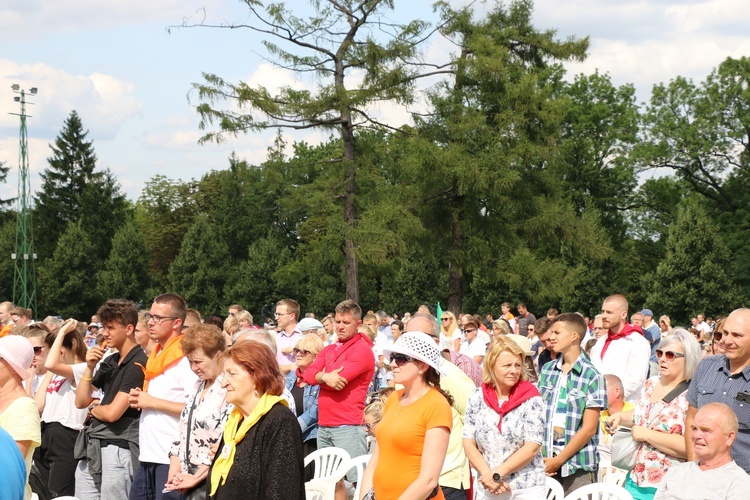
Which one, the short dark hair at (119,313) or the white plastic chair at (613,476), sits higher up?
the short dark hair at (119,313)

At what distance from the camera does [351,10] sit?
1185 inches

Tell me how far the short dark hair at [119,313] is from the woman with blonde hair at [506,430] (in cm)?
266

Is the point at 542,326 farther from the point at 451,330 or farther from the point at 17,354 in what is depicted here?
the point at 17,354

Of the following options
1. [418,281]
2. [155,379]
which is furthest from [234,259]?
[155,379]

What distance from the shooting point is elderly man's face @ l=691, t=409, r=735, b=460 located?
5.19 metres

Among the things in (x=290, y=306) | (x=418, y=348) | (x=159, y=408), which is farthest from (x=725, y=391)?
(x=290, y=306)

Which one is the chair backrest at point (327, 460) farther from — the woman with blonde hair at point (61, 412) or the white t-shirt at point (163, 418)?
the woman with blonde hair at point (61, 412)

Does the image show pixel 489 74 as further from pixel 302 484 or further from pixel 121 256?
pixel 121 256

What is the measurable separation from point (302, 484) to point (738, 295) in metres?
41.6

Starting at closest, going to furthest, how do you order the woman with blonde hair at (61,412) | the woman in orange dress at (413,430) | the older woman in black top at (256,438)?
the older woman in black top at (256,438) < the woman in orange dress at (413,430) < the woman with blonde hair at (61,412)

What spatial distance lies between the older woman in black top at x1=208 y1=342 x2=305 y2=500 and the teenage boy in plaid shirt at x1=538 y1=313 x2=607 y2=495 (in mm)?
2496

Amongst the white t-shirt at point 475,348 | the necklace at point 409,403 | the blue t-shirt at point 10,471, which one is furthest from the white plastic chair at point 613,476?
the blue t-shirt at point 10,471

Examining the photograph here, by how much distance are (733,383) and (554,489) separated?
1.57m

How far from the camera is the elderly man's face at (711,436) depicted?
519 cm
